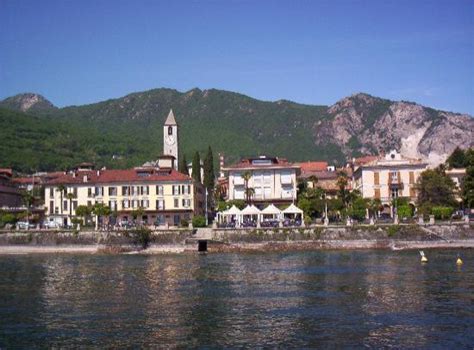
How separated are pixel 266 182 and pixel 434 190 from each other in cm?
2571

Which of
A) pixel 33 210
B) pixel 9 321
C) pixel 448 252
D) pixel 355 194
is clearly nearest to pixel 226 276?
pixel 9 321

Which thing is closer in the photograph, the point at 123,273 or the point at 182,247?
the point at 123,273

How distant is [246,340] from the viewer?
24422 mm

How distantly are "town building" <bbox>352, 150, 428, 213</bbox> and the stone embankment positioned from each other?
24.1m

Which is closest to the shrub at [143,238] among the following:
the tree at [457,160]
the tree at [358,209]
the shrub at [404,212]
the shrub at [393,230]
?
the tree at [358,209]

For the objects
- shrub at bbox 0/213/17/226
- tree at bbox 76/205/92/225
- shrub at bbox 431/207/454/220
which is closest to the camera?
shrub at bbox 431/207/454/220

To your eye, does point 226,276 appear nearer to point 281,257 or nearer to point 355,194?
point 281,257

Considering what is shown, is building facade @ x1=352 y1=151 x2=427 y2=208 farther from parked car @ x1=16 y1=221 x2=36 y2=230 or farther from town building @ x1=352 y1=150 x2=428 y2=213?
parked car @ x1=16 y1=221 x2=36 y2=230

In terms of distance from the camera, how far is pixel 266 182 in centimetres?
10019

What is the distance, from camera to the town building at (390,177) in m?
97.9

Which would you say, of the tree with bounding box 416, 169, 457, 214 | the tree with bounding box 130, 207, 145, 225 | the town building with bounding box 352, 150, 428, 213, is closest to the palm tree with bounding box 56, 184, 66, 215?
the tree with bounding box 130, 207, 145, 225

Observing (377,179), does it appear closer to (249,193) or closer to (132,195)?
(249,193)

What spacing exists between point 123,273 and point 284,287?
1587 centimetres

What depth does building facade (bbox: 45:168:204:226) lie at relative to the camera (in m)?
95.4
